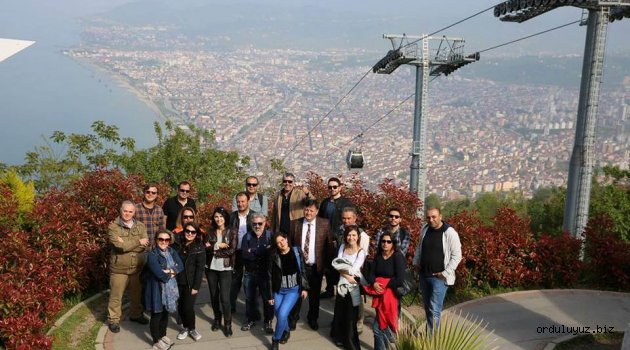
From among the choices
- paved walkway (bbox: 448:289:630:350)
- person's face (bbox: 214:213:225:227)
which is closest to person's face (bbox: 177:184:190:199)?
person's face (bbox: 214:213:225:227)

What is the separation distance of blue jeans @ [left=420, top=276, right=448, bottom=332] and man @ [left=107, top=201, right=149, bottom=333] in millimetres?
Result: 3164

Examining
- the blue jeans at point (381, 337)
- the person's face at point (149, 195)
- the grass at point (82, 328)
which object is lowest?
the grass at point (82, 328)

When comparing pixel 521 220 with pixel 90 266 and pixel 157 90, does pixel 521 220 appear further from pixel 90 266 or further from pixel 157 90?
pixel 157 90

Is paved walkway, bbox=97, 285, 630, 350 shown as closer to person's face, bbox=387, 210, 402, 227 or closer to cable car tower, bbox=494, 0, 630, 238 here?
person's face, bbox=387, 210, 402, 227

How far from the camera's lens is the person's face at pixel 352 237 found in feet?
18.8

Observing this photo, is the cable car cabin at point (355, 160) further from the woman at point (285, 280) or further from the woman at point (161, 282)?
the woman at point (161, 282)

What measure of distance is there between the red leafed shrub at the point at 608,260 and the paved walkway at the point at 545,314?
15.7 inches

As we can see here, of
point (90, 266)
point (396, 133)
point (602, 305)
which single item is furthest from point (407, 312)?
point (396, 133)

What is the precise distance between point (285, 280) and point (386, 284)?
41.6 inches

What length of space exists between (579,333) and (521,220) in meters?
2.16

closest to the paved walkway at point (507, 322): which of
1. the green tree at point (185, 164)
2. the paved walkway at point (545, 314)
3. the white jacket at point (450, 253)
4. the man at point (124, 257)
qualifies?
the paved walkway at point (545, 314)

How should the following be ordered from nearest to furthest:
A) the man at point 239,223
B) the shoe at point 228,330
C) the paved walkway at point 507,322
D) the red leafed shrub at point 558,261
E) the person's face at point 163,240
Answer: the person's face at point 163,240 < the paved walkway at point 507,322 < the shoe at point 228,330 < the man at point 239,223 < the red leafed shrub at point 558,261

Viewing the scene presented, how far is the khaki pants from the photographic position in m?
6.48

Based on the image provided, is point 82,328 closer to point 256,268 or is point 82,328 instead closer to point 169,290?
point 169,290
